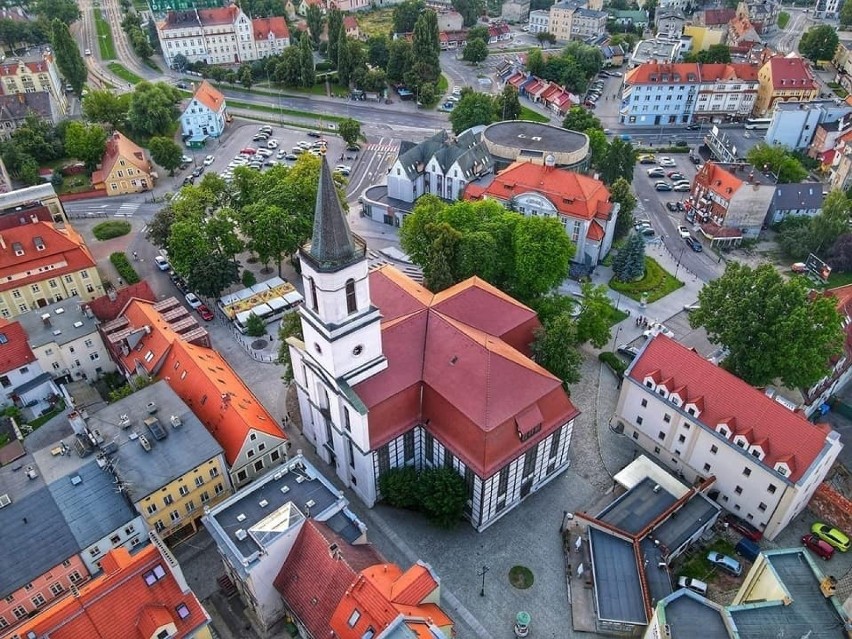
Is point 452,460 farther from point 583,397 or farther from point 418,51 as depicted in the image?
point 418,51

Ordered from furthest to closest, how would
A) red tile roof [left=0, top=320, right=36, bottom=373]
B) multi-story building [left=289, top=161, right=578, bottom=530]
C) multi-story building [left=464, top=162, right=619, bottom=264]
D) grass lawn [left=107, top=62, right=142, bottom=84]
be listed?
1. grass lawn [left=107, top=62, right=142, bottom=84]
2. multi-story building [left=464, top=162, right=619, bottom=264]
3. red tile roof [left=0, top=320, right=36, bottom=373]
4. multi-story building [left=289, top=161, right=578, bottom=530]

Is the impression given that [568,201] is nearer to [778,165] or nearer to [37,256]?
[778,165]

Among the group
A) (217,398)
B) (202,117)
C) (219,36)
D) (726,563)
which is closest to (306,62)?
(202,117)

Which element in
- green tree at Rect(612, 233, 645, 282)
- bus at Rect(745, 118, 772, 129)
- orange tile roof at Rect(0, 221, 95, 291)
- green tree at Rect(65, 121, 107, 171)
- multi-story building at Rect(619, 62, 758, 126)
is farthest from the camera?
multi-story building at Rect(619, 62, 758, 126)

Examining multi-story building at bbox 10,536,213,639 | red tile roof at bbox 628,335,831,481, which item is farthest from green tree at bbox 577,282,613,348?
multi-story building at bbox 10,536,213,639

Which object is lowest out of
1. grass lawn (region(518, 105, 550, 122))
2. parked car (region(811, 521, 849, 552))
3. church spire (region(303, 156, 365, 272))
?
parked car (region(811, 521, 849, 552))

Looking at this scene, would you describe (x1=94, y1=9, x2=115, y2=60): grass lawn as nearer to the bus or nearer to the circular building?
the circular building
